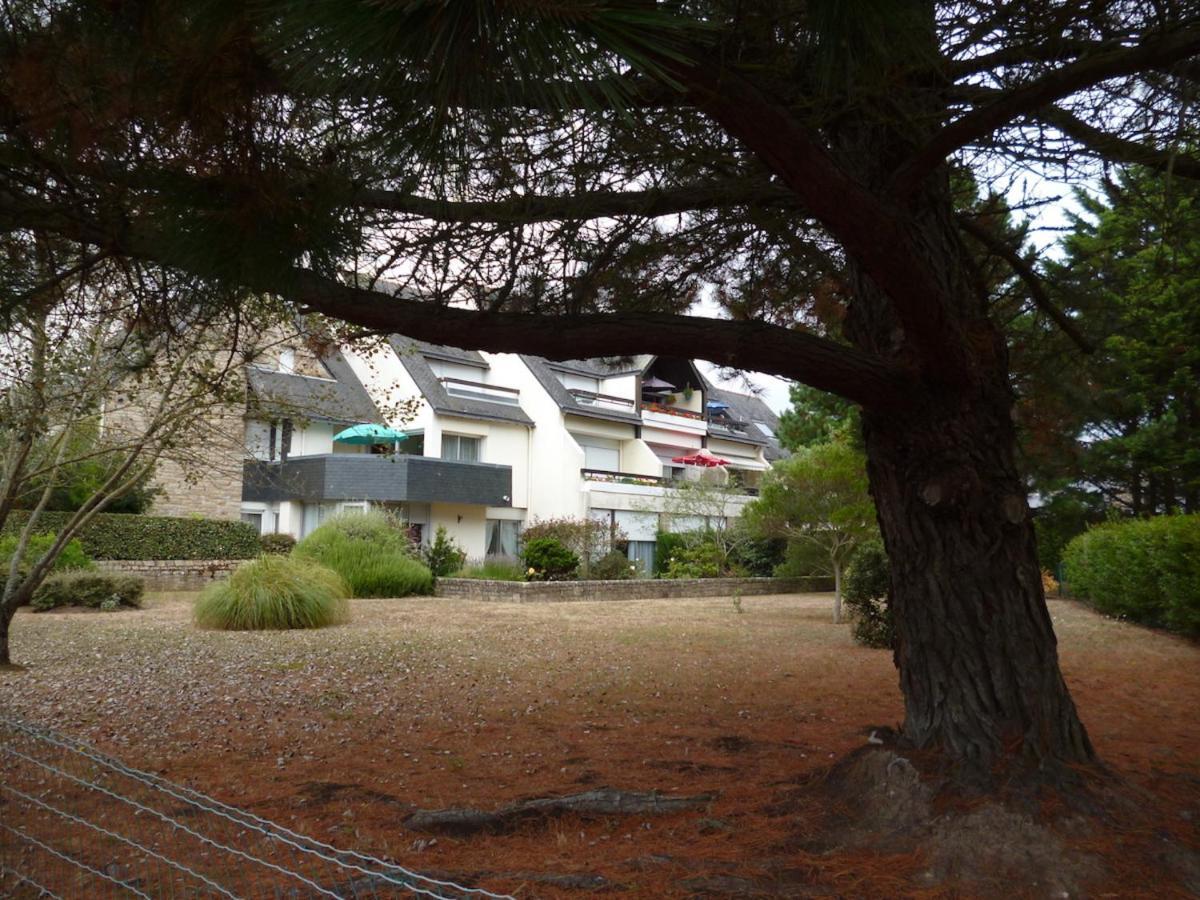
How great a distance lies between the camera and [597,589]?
64.6 feet

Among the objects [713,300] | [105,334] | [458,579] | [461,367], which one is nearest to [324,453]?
[461,367]

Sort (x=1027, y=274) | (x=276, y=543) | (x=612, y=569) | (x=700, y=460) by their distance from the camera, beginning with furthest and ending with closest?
(x=700, y=460) → (x=612, y=569) → (x=276, y=543) → (x=1027, y=274)

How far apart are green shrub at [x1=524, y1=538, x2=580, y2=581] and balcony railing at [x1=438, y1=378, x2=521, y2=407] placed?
820 cm

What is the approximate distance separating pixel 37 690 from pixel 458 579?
11920 mm

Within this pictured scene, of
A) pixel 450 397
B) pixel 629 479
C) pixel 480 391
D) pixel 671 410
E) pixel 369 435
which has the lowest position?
pixel 629 479

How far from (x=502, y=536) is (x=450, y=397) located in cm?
462

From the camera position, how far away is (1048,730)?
382cm

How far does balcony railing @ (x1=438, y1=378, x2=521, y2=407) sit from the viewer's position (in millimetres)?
28234

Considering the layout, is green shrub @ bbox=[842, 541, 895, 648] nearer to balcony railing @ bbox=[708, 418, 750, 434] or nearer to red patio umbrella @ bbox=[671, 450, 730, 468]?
red patio umbrella @ bbox=[671, 450, 730, 468]

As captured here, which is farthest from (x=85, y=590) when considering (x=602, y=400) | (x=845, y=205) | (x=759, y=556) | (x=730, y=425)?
(x=730, y=425)

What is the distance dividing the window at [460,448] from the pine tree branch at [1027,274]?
73.9 feet

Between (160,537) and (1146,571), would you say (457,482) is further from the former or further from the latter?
(1146,571)

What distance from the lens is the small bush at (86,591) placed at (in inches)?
578

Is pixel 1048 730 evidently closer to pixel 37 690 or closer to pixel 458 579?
pixel 37 690
